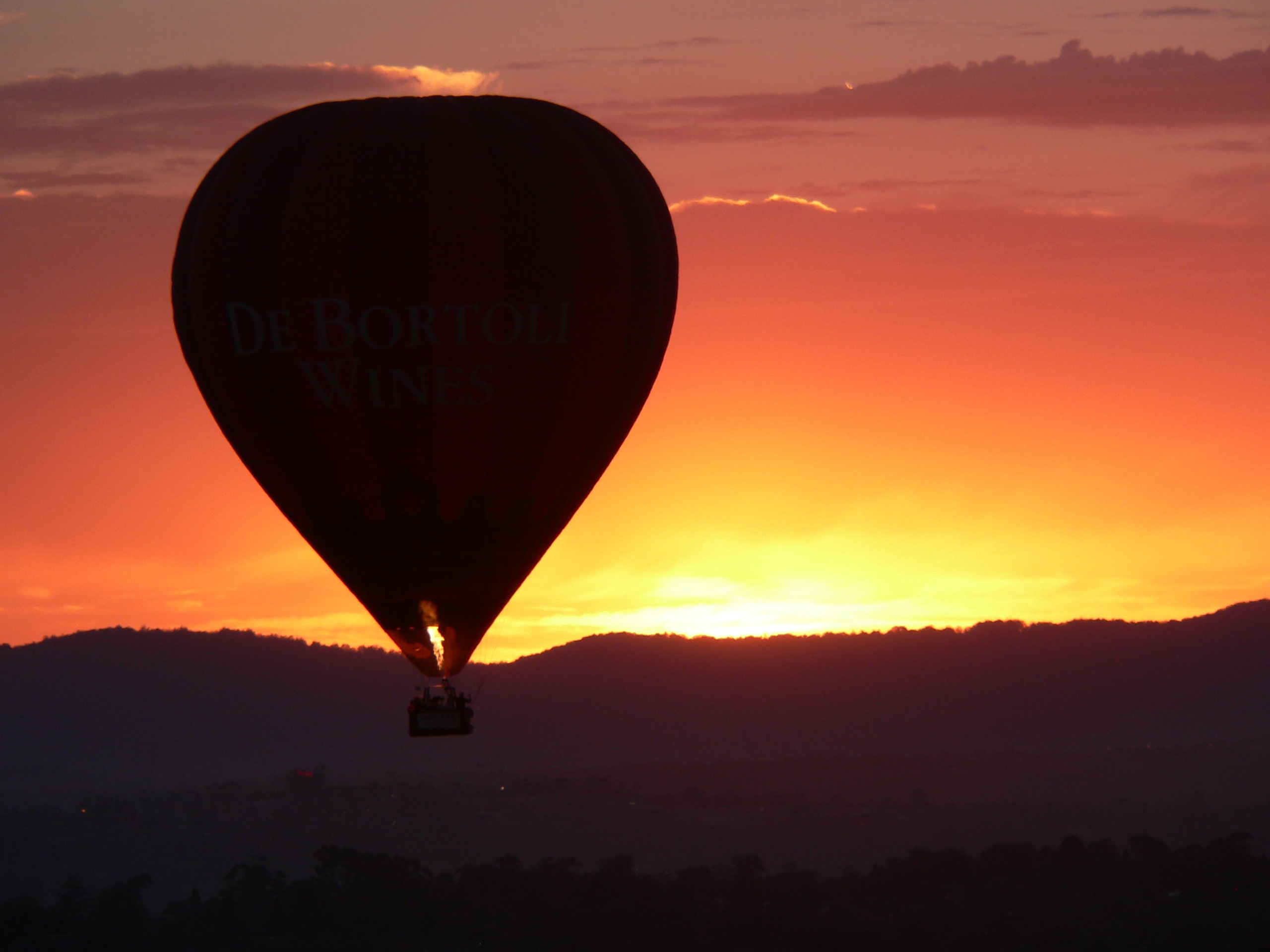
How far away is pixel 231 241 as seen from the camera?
29453 mm

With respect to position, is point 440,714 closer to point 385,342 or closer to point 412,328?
point 385,342

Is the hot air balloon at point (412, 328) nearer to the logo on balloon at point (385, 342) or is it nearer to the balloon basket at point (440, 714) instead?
the logo on balloon at point (385, 342)

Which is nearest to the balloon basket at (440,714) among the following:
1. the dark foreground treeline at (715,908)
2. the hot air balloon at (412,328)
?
the hot air balloon at (412,328)

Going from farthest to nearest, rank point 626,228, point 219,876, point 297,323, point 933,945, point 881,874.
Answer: point 219,876
point 881,874
point 933,945
point 626,228
point 297,323

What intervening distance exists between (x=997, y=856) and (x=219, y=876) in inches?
3178

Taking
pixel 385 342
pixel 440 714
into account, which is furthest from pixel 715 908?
pixel 385 342

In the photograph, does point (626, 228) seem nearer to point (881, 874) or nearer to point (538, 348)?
point (538, 348)

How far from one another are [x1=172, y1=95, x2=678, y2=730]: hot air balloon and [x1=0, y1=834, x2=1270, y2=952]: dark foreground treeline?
9696 centimetres

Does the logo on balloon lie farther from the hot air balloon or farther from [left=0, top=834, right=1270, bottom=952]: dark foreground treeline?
[left=0, top=834, right=1270, bottom=952]: dark foreground treeline

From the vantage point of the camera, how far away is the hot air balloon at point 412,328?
28.9 metres

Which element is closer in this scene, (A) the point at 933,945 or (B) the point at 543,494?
(B) the point at 543,494

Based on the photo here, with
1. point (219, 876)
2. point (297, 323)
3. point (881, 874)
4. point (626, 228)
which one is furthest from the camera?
point (219, 876)

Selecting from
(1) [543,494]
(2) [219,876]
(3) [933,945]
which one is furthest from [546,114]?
(2) [219,876]

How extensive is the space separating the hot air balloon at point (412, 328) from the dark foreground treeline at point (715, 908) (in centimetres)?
9696
